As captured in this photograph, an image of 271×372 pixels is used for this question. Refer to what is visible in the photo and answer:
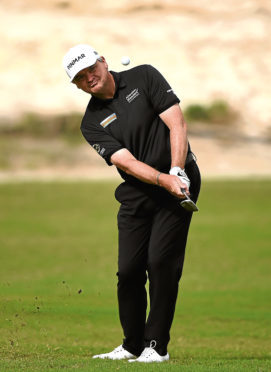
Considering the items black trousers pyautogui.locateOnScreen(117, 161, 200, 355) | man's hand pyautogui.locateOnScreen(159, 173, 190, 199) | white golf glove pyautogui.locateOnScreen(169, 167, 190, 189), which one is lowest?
black trousers pyautogui.locateOnScreen(117, 161, 200, 355)

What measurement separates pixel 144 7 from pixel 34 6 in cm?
987

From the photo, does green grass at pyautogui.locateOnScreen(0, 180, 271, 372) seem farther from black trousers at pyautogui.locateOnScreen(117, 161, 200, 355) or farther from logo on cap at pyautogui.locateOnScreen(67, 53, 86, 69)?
logo on cap at pyautogui.locateOnScreen(67, 53, 86, 69)

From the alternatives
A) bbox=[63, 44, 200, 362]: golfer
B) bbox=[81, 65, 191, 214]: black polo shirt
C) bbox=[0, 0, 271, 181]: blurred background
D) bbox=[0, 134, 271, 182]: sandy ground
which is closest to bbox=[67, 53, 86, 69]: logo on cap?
bbox=[63, 44, 200, 362]: golfer

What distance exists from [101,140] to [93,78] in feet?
1.40

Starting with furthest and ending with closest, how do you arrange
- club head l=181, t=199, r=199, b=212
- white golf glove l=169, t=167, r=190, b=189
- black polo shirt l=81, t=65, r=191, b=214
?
black polo shirt l=81, t=65, r=191, b=214 < white golf glove l=169, t=167, r=190, b=189 < club head l=181, t=199, r=199, b=212

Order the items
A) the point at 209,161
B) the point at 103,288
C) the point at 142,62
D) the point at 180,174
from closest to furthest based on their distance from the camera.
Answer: the point at 180,174 < the point at 103,288 < the point at 209,161 < the point at 142,62

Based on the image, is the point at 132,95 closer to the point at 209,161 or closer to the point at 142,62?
the point at 209,161

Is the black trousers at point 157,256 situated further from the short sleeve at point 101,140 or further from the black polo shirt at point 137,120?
the short sleeve at point 101,140

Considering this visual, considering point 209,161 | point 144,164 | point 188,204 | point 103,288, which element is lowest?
point 103,288

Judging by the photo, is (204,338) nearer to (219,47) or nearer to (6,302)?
(6,302)

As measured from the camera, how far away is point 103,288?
1134 centimetres

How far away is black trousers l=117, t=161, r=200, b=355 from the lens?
221 inches

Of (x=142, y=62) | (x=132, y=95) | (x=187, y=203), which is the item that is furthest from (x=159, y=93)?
(x=142, y=62)

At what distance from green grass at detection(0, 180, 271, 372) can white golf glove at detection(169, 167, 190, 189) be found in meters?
1.11
